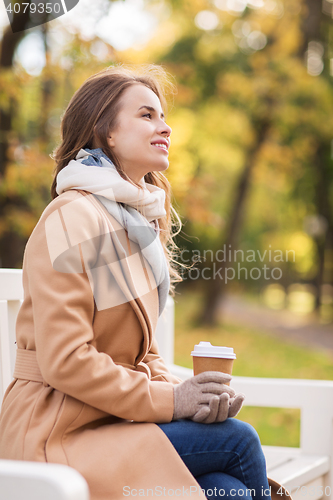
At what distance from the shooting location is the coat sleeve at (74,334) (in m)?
1.40

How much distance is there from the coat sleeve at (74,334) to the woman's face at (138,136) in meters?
0.37

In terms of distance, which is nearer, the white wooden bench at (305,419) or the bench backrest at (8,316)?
the bench backrest at (8,316)

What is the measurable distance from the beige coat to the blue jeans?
0.18ft

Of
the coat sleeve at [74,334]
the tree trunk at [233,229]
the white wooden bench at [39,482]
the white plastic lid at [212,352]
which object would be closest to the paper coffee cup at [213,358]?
the white plastic lid at [212,352]

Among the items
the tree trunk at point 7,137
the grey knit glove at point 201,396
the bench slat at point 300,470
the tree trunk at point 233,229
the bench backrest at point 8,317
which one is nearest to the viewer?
the grey knit glove at point 201,396

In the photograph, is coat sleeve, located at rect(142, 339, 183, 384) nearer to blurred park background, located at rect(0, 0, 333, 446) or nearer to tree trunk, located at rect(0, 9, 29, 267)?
blurred park background, located at rect(0, 0, 333, 446)

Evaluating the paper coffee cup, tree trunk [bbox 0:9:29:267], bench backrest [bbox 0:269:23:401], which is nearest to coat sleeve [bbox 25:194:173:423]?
the paper coffee cup

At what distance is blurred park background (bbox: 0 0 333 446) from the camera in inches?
216

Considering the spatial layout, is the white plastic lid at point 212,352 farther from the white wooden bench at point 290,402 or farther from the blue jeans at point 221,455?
the white wooden bench at point 290,402

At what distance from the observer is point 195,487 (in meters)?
1.45

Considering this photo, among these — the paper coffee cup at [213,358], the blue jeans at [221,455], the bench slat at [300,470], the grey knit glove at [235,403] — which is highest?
the paper coffee cup at [213,358]

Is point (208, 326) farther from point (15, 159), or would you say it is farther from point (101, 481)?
point (101, 481)

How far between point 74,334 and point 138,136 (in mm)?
769

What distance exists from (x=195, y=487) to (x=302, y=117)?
9085 mm
